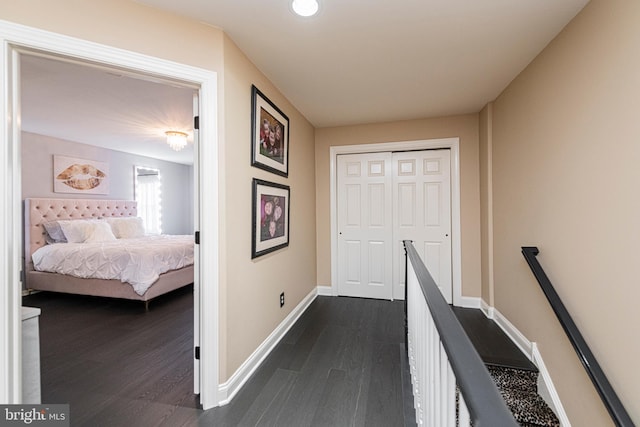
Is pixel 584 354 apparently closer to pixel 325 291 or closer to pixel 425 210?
pixel 425 210

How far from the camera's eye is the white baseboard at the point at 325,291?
3684 mm

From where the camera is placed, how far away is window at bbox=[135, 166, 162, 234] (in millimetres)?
5590

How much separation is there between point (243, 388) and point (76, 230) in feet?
12.5

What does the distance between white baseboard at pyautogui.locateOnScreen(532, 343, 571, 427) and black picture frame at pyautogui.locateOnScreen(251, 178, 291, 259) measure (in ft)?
7.26

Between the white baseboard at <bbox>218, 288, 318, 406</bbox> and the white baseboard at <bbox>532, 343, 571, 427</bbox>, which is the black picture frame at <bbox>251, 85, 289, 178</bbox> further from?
the white baseboard at <bbox>532, 343, 571, 427</bbox>

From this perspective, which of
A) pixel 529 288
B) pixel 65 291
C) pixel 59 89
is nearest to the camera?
pixel 529 288

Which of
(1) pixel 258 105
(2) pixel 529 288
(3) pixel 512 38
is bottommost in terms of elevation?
(2) pixel 529 288

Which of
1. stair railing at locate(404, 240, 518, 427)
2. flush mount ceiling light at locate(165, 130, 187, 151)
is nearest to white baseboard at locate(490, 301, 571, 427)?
stair railing at locate(404, 240, 518, 427)

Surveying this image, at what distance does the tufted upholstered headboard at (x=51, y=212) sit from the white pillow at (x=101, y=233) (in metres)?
0.47

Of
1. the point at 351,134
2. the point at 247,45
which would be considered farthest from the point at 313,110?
the point at 247,45

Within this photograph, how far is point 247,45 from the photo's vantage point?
1.85 metres

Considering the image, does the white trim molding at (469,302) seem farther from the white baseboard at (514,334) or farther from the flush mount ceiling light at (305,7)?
the flush mount ceiling light at (305,7)

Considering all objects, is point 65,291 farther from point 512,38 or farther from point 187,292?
point 512,38

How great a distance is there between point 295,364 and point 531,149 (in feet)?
8.22
